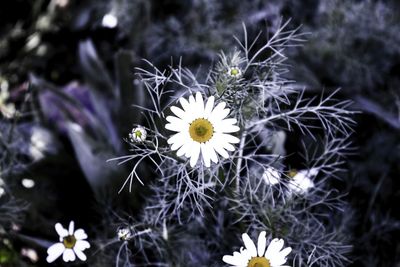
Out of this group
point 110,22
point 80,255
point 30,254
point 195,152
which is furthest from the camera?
point 110,22

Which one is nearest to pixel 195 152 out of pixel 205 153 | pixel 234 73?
pixel 205 153

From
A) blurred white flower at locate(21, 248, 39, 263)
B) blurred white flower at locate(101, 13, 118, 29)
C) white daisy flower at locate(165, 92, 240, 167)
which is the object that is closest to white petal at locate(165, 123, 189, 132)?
white daisy flower at locate(165, 92, 240, 167)

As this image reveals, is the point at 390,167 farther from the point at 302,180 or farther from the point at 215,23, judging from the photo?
the point at 215,23

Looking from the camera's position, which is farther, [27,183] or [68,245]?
[27,183]

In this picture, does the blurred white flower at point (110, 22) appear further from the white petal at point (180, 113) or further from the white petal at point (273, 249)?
the white petal at point (273, 249)

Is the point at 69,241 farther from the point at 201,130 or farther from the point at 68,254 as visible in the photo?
the point at 201,130

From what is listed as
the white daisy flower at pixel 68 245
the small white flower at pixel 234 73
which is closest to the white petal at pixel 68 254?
the white daisy flower at pixel 68 245

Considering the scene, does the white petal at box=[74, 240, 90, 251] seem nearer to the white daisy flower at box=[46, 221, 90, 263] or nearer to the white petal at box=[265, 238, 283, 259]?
the white daisy flower at box=[46, 221, 90, 263]
